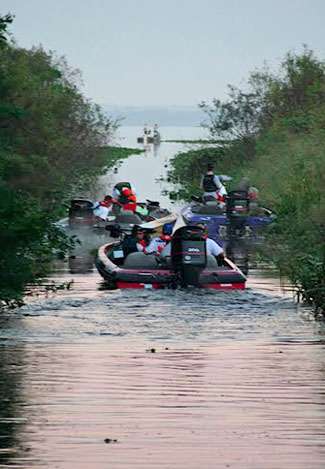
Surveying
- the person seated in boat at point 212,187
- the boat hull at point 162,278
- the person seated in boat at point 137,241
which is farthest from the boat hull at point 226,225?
the boat hull at point 162,278

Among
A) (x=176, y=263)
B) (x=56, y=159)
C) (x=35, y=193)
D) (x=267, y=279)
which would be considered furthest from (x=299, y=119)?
(x=176, y=263)

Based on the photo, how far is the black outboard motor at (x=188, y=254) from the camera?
3316cm

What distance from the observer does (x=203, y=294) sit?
32844mm

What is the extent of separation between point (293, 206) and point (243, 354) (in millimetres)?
29874

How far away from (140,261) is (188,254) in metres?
1.94

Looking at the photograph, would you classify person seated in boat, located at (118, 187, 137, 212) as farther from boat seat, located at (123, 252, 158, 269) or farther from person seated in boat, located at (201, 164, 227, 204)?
boat seat, located at (123, 252, 158, 269)

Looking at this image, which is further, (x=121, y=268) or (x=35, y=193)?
(x=35, y=193)

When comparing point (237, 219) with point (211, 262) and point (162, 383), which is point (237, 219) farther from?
point (162, 383)

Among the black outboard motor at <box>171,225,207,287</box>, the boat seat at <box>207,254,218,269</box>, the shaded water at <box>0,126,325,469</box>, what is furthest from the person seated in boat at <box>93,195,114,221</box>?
the shaded water at <box>0,126,325,469</box>

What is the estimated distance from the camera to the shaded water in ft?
52.0

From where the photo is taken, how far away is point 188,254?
3325cm

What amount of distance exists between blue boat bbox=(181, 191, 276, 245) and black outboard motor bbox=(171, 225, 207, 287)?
19970 millimetres

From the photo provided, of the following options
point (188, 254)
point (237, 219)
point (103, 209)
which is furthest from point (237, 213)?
point (188, 254)

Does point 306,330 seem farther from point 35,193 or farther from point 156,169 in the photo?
point 156,169
